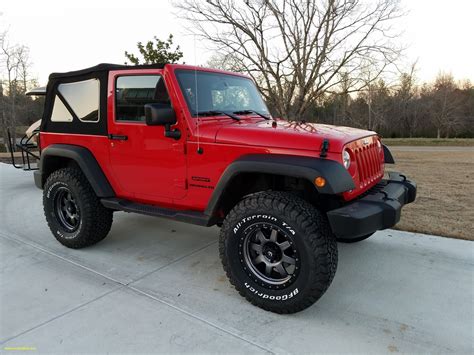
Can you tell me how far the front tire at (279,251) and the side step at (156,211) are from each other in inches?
12.2

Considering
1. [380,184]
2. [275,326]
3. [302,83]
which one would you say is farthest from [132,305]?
[302,83]

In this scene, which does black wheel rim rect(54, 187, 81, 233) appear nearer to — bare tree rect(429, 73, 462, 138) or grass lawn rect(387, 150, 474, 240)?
grass lawn rect(387, 150, 474, 240)

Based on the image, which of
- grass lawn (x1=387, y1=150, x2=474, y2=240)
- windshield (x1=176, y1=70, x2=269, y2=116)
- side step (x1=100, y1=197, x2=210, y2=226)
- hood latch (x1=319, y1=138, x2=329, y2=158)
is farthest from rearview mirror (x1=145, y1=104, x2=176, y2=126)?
grass lawn (x1=387, y1=150, x2=474, y2=240)

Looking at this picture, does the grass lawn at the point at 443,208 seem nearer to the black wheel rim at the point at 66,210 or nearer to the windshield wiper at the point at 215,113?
the windshield wiper at the point at 215,113

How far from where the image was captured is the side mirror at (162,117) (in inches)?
114

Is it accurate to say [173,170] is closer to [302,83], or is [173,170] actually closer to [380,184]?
[380,184]

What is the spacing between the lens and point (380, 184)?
3.27m

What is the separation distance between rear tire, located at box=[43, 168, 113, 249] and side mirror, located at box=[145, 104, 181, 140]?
51.6 inches

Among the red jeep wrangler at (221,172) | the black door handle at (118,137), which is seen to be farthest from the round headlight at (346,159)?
the black door handle at (118,137)

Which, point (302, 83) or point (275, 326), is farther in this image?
point (302, 83)

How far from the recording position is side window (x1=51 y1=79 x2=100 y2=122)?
3699 millimetres

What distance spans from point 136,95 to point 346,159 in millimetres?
2023

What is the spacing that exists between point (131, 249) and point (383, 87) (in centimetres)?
1017

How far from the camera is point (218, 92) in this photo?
11.5ft
